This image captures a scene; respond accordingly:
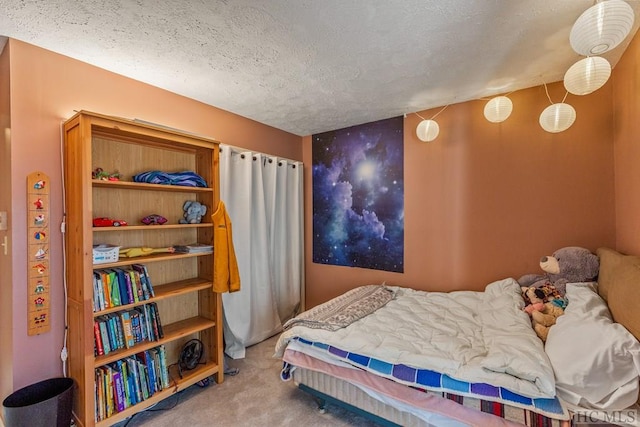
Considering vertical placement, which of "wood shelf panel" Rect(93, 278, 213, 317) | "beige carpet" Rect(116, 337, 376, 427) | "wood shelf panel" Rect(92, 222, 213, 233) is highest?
"wood shelf panel" Rect(92, 222, 213, 233)

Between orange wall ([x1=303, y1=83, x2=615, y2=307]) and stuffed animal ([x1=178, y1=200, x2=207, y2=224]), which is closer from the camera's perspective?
orange wall ([x1=303, y1=83, x2=615, y2=307])

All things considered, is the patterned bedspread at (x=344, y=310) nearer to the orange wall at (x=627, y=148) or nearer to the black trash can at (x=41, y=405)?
the black trash can at (x=41, y=405)

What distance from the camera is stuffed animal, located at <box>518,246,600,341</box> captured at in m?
1.78

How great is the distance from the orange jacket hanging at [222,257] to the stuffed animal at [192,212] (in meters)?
0.13

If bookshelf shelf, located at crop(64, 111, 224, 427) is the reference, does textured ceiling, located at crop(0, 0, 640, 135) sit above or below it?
above

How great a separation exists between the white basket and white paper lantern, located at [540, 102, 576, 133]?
303 centimetres

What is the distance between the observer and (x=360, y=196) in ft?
10.9

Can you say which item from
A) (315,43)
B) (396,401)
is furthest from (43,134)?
(396,401)

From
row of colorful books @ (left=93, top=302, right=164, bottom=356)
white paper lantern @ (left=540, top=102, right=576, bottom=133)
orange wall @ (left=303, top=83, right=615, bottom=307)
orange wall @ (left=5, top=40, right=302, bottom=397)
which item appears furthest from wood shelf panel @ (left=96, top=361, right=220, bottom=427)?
white paper lantern @ (left=540, top=102, right=576, bottom=133)

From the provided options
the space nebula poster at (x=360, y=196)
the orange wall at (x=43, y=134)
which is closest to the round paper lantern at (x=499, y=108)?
the space nebula poster at (x=360, y=196)

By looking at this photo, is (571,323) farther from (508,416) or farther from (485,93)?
(485,93)

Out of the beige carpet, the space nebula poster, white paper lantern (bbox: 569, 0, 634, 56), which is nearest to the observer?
white paper lantern (bbox: 569, 0, 634, 56)

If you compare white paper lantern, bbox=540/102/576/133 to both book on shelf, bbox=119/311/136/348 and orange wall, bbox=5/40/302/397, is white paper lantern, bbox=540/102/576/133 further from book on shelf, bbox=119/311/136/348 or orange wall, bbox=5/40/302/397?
book on shelf, bbox=119/311/136/348

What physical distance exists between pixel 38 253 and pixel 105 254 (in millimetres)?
376
